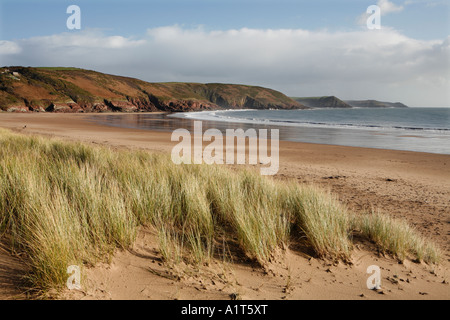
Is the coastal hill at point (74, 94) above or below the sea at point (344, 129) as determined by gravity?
above

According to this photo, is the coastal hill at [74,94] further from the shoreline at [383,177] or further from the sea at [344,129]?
the shoreline at [383,177]

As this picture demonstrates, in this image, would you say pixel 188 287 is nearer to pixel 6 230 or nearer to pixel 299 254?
pixel 299 254

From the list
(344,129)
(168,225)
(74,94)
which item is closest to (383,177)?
(168,225)

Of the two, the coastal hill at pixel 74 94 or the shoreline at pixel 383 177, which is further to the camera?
the coastal hill at pixel 74 94

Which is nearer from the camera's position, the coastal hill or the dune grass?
the dune grass

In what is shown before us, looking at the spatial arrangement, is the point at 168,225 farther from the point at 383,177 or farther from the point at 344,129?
the point at 344,129

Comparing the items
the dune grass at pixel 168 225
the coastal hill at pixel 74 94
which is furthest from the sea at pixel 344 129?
the coastal hill at pixel 74 94

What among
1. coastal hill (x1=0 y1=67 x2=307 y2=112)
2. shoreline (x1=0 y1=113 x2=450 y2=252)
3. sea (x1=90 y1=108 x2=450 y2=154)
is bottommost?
shoreline (x1=0 y1=113 x2=450 y2=252)

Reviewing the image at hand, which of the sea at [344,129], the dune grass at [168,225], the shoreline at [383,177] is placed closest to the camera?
the dune grass at [168,225]

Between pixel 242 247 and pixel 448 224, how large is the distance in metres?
3.99

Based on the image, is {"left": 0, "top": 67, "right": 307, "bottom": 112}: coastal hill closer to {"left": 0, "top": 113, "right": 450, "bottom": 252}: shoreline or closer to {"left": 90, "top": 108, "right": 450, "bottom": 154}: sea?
{"left": 90, "top": 108, "right": 450, "bottom": 154}: sea

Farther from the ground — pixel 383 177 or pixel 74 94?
pixel 74 94

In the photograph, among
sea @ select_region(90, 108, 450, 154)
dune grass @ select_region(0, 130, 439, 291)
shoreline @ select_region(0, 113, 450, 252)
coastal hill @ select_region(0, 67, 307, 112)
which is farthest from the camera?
coastal hill @ select_region(0, 67, 307, 112)

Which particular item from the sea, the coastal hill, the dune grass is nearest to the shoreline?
the dune grass
